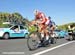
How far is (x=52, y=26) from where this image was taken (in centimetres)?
1777

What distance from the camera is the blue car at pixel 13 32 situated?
87.0ft

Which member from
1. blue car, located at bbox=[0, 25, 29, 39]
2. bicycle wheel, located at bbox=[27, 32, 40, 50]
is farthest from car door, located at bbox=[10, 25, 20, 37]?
bicycle wheel, located at bbox=[27, 32, 40, 50]

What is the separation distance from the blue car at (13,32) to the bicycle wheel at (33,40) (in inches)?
510

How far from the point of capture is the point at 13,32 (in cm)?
2761

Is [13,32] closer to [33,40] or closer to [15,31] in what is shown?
[15,31]

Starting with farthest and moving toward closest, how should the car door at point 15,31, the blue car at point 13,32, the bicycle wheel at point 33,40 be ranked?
the car door at point 15,31
the blue car at point 13,32
the bicycle wheel at point 33,40

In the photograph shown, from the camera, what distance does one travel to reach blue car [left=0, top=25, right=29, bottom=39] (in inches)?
1044

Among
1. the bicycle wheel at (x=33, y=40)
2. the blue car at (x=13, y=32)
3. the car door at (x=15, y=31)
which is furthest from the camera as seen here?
the car door at (x=15, y=31)

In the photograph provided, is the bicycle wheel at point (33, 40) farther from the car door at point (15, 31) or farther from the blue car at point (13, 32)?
Result: the car door at point (15, 31)

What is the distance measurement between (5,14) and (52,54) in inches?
1562

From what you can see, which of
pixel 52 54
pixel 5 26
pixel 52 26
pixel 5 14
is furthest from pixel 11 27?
pixel 5 14

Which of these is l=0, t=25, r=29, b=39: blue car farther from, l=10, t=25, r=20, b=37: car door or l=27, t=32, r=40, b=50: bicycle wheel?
l=27, t=32, r=40, b=50: bicycle wheel

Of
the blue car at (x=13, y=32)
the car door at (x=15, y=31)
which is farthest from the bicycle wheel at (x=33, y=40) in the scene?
the car door at (x=15, y=31)

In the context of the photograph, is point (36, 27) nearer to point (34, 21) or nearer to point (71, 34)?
point (34, 21)
